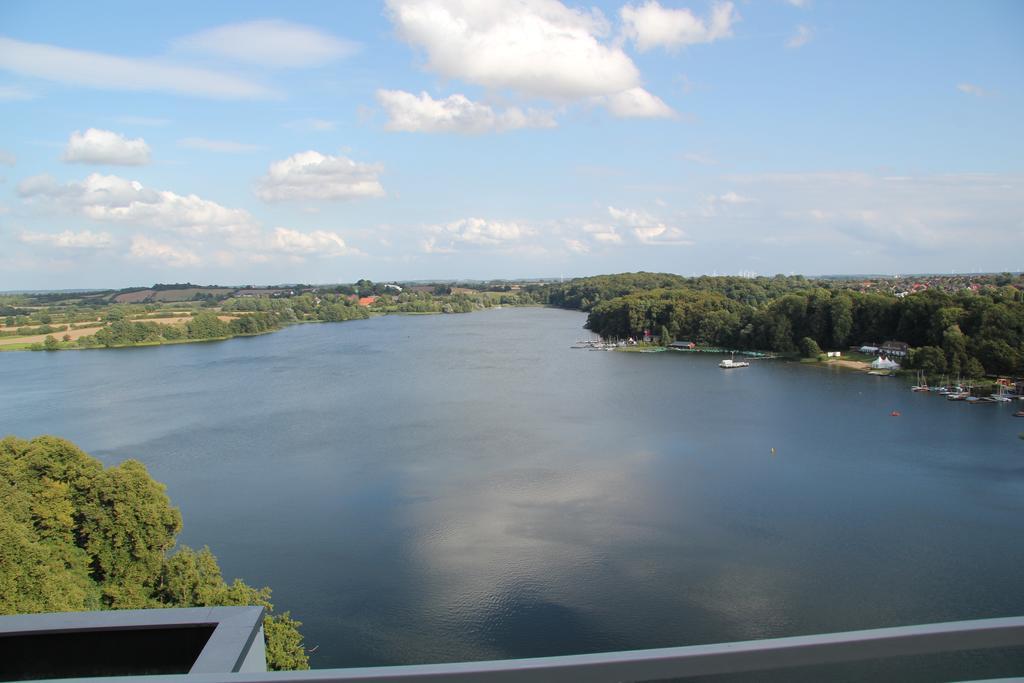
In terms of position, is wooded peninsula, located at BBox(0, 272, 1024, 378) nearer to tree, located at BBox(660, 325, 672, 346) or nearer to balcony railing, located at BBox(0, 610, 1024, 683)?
tree, located at BBox(660, 325, 672, 346)

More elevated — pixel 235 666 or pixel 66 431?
pixel 235 666

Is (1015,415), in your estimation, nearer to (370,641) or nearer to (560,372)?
(560,372)

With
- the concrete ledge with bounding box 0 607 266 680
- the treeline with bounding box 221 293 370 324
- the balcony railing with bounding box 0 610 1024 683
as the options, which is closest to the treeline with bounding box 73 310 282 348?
the treeline with bounding box 221 293 370 324

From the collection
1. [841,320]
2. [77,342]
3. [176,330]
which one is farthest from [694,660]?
[176,330]

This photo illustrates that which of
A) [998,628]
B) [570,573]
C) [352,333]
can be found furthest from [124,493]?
[352,333]

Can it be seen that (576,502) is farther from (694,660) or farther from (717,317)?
(717,317)

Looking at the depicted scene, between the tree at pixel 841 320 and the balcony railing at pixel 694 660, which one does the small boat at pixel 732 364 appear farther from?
the balcony railing at pixel 694 660

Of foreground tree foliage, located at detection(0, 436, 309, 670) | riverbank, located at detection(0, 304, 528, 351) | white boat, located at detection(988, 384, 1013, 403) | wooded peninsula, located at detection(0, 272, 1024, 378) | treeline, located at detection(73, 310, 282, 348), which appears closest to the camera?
foreground tree foliage, located at detection(0, 436, 309, 670)
